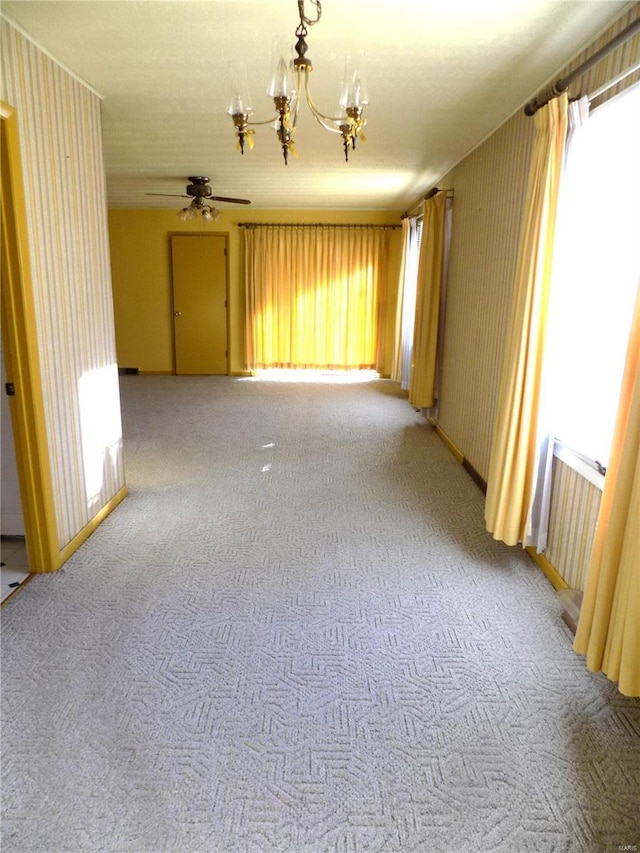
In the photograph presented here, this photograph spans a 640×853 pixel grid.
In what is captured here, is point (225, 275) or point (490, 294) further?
point (225, 275)

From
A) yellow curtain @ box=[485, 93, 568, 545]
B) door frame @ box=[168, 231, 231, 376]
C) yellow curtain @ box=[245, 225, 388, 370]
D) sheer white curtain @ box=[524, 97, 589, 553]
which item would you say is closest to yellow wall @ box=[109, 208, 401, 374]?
door frame @ box=[168, 231, 231, 376]

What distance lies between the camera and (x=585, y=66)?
85.4 inches

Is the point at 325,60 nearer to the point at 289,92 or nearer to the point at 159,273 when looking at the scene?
the point at 289,92

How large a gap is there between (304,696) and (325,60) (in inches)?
111

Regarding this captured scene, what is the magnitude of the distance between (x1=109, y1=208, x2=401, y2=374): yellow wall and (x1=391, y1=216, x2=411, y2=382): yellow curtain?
1.39ft

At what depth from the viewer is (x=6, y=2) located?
210 cm

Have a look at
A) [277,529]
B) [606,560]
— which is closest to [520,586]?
[606,560]

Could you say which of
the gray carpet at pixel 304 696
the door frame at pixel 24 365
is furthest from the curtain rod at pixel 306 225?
the door frame at pixel 24 365

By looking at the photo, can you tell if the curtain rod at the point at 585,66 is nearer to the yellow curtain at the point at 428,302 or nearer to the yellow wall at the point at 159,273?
the yellow curtain at the point at 428,302

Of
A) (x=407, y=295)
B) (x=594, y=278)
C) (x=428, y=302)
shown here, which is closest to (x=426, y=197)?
(x=428, y=302)

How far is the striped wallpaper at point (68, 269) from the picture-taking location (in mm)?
2469

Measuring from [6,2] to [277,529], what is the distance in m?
2.66

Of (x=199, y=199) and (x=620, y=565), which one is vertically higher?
(x=199, y=199)

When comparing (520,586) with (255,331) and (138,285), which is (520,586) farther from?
(138,285)
